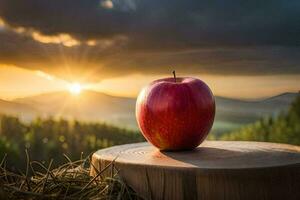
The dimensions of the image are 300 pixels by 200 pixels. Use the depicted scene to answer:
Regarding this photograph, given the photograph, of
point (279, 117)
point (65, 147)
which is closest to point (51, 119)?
point (65, 147)

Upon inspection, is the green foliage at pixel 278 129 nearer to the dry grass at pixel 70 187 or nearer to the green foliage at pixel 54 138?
the green foliage at pixel 54 138

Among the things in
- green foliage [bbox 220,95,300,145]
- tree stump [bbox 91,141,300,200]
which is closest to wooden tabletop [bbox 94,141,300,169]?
tree stump [bbox 91,141,300,200]

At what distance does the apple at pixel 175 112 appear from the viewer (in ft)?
11.2

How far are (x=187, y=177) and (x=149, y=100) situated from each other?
0.63m

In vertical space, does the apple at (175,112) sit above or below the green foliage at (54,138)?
above

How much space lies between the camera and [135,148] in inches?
152

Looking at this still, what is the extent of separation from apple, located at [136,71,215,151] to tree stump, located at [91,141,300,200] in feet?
0.43

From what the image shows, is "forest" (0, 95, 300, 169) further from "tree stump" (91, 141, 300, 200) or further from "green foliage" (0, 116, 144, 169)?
"tree stump" (91, 141, 300, 200)

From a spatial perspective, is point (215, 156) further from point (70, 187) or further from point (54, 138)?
point (54, 138)

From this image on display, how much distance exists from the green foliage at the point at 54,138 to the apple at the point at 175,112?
155 inches

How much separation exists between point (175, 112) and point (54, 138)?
4.55 metres

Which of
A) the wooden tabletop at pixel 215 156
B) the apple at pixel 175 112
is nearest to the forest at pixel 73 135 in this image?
the wooden tabletop at pixel 215 156

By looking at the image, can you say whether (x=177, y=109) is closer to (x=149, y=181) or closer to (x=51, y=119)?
(x=149, y=181)

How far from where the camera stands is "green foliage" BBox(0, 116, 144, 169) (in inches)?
288
